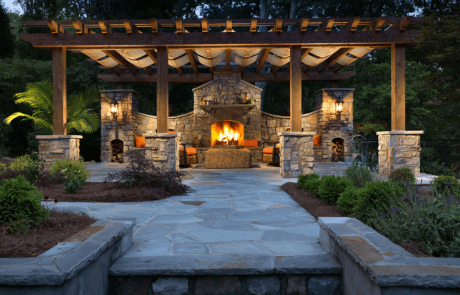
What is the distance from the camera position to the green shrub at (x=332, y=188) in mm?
4072

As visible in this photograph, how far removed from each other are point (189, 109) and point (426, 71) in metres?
11.4

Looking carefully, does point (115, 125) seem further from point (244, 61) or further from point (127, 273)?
point (127, 273)

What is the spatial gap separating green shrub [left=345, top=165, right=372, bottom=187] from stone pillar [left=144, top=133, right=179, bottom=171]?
434 cm

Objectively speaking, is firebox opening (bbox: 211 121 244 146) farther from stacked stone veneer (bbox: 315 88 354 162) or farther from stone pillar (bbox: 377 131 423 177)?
stone pillar (bbox: 377 131 423 177)

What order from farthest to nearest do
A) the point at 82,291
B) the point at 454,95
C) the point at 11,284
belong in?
the point at 454,95 < the point at 82,291 < the point at 11,284

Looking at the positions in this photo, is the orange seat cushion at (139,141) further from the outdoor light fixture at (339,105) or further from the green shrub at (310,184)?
the green shrub at (310,184)

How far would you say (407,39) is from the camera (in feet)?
24.2

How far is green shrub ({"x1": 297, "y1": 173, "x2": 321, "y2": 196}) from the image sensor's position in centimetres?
473

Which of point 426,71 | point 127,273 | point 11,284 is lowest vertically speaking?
point 127,273

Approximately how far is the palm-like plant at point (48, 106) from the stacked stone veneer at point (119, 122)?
4.66ft

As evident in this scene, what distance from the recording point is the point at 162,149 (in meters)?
7.57

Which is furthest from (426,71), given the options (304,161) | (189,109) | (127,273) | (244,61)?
(127,273)

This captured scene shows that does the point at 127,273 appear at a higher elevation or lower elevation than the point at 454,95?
lower

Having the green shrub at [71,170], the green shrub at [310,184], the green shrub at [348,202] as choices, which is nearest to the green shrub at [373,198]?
the green shrub at [348,202]
